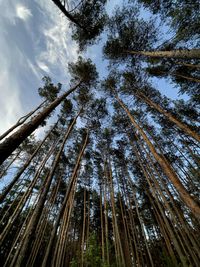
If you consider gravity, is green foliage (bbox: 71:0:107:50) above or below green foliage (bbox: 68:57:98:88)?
below

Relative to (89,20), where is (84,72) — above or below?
above

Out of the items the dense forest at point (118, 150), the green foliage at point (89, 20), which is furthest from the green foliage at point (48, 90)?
the green foliage at point (89, 20)

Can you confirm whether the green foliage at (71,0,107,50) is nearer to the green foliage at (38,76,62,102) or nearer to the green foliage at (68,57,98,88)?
the green foliage at (68,57,98,88)

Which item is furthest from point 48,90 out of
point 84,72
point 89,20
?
point 89,20

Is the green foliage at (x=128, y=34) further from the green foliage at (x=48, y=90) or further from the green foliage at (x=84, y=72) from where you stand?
the green foliage at (x=48, y=90)

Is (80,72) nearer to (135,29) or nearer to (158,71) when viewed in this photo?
(135,29)

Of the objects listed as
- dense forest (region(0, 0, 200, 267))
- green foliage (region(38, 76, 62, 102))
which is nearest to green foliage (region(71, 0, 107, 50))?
dense forest (region(0, 0, 200, 267))

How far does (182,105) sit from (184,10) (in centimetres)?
766

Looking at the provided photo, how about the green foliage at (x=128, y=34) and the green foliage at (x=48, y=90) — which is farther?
the green foliage at (x=48, y=90)

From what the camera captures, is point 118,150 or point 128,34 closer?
point 128,34

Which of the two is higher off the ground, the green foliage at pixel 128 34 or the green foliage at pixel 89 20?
the green foliage at pixel 128 34

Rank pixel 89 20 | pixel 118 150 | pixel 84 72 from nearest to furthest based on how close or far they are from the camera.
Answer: pixel 89 20 → pixel 84 72 → pixel 118 150

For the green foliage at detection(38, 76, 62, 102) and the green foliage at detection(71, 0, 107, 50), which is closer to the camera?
the green foliage at detection(71, 0, 107, 50)

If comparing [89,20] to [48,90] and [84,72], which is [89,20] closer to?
[84,72]
